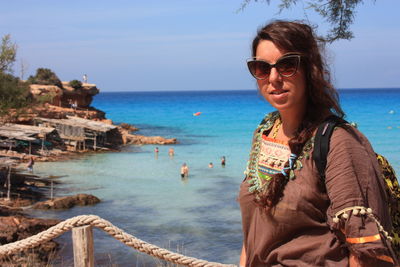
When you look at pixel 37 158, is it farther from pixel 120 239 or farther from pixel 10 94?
pixel 120 239

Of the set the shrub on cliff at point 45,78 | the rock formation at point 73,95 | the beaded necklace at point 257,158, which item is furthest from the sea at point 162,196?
the shrub on cliff at point 45,78

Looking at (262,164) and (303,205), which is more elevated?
(262,164)

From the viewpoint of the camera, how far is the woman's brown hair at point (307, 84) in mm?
1961

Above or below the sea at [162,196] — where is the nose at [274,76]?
above

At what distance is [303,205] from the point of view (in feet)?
6.15

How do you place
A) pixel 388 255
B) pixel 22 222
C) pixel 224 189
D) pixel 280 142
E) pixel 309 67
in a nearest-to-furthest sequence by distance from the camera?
pixel 388 255 → pixel 309 67 → pixel 280 142 → pixel 22 222 → pixel 224 189

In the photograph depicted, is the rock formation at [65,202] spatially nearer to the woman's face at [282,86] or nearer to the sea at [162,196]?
the sea at [162,196]

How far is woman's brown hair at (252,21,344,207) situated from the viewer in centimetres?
196

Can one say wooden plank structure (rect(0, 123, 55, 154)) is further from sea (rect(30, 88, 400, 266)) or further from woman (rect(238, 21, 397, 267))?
woman (rect(238, 21, 397, 267))

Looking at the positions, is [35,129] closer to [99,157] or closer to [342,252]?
[99,157]

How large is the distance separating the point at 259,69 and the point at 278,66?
127 millimetres

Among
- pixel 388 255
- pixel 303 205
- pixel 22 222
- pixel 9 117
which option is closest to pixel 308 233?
pixel 303 205

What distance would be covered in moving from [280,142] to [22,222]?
34.9 feet

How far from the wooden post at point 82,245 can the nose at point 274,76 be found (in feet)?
6.09
